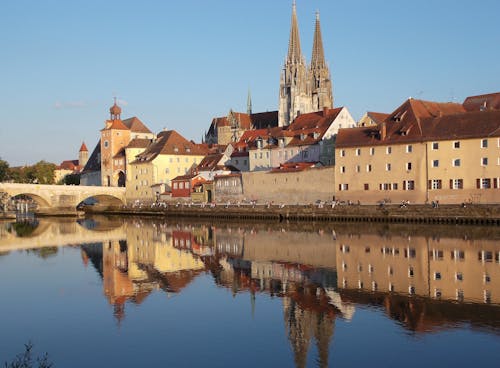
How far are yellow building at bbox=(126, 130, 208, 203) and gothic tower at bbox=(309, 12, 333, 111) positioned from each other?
33.4 m

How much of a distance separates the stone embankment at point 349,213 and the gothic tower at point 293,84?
43.7m

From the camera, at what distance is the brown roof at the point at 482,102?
6163 cm

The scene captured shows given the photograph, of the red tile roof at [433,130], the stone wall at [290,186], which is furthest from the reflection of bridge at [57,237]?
the red tile roof at [433,130]

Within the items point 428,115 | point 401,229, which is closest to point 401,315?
point 401,229

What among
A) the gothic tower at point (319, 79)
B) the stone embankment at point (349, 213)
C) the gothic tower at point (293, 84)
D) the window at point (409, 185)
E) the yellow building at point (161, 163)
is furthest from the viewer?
the gothic tower at point (319, 79)

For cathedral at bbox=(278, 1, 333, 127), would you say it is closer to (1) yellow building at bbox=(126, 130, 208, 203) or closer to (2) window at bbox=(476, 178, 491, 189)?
(1) yellow building at bbox=(126, 130, 208, 203)

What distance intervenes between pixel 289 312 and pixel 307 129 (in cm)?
5093

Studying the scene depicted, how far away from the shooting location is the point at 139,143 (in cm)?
9212

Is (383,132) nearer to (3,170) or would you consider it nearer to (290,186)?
(290,186)

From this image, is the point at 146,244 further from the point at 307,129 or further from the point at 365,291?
the point at 307,129

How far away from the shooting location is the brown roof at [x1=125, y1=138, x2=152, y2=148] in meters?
91.3

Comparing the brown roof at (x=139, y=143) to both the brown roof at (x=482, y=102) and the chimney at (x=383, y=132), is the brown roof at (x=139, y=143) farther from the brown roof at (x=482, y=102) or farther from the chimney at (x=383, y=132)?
the brown roof at (x=482, y=102)

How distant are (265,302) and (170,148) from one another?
213ft

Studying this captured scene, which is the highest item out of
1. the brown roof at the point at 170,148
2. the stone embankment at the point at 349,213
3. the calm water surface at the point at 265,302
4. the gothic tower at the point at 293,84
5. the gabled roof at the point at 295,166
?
the gothic tower at the point at 293,84
